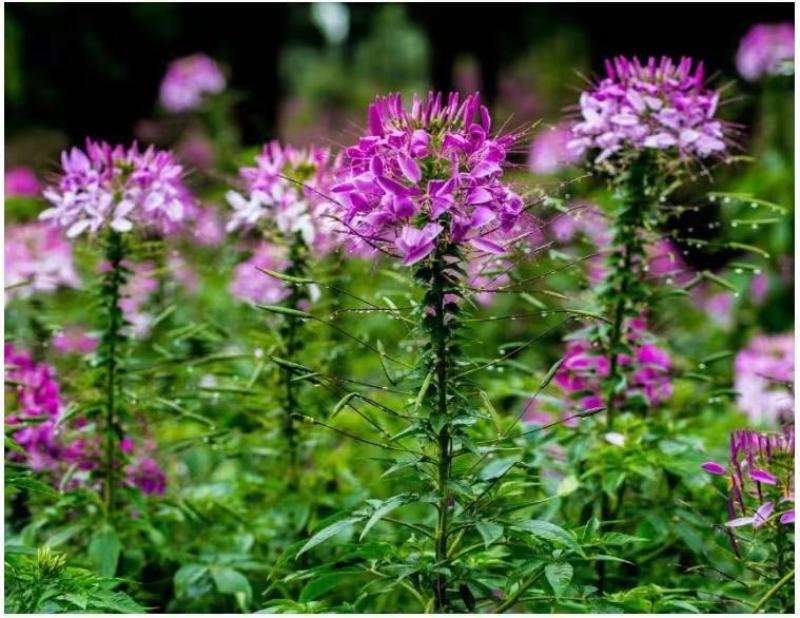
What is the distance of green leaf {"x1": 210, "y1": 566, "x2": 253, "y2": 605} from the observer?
79.5 inches

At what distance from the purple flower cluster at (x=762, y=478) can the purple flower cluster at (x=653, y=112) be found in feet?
2.11

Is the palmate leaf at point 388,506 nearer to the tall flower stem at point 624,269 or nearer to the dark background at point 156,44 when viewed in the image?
the tall flower stem at point 624,269

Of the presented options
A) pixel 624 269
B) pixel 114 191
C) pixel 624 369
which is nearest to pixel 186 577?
pixel 114 191

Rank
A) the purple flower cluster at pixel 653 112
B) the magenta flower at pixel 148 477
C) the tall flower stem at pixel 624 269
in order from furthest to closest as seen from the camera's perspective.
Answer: the magenta flower at pixel 148 477
the tall flower stem at pixel 624 269
the purple flower cluster at pixel 653 112

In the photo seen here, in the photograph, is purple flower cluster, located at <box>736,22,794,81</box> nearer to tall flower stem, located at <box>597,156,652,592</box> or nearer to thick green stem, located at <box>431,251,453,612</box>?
tall flower stem, located at <box>597,156,652,592</box>

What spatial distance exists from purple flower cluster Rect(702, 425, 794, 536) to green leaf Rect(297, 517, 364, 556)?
640mm

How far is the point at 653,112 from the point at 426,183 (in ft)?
2.50

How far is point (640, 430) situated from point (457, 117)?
1.01 meters

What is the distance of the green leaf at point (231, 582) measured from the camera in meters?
2.02

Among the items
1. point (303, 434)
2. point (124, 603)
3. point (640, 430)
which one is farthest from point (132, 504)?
point (640, 430)

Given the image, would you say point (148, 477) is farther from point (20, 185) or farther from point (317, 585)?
point (20, 185)

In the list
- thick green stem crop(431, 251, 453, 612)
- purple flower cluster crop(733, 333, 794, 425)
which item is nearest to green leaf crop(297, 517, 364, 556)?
thick green stem crop(431, 251, 453, 612)

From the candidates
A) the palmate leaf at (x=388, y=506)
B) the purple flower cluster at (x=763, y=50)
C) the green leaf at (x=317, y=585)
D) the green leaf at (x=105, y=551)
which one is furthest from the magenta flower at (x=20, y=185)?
the purple flower cluster at (x=763, y=50)

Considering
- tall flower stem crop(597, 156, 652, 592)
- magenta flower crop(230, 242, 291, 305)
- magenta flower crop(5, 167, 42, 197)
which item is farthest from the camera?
magenta flower crop(5, 167, 42, 197)
